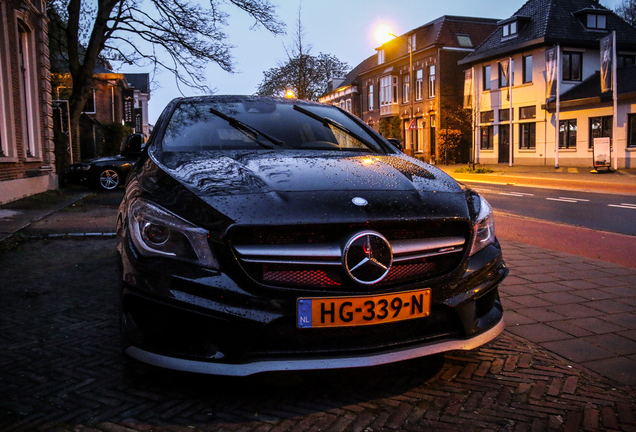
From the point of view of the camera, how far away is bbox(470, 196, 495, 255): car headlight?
2.72 m

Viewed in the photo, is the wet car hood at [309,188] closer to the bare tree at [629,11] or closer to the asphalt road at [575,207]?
the asphalt road at [575,207]

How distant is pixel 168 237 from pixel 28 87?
15094 mm

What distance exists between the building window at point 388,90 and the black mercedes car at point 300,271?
44.4 meters

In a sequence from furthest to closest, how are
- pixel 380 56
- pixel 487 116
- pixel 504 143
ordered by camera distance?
pixel 380 56 < pixel 487 116 < pixel 504 143

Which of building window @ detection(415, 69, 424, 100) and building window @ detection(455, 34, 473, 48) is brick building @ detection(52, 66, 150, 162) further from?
building window @ detection(455, 34, 473, 48)

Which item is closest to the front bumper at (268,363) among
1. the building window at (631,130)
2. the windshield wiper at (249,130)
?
the windshield wiper at (249,130)

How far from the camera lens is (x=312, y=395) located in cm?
264

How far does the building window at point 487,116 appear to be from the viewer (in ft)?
114

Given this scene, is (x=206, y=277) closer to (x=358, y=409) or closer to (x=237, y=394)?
(x=237, y=394)

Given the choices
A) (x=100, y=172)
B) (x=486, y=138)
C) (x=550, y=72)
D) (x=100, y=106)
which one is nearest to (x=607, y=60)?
(x=550, y=72)

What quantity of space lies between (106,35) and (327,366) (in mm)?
20746

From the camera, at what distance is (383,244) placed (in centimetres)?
242

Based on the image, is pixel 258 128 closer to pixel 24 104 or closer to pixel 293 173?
pixel 293 173

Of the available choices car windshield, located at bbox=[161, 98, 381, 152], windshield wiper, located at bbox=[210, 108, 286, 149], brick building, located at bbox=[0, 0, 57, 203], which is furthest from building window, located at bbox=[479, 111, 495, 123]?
windshield wiper, located at bbox=[210, 108, 286, 149]
